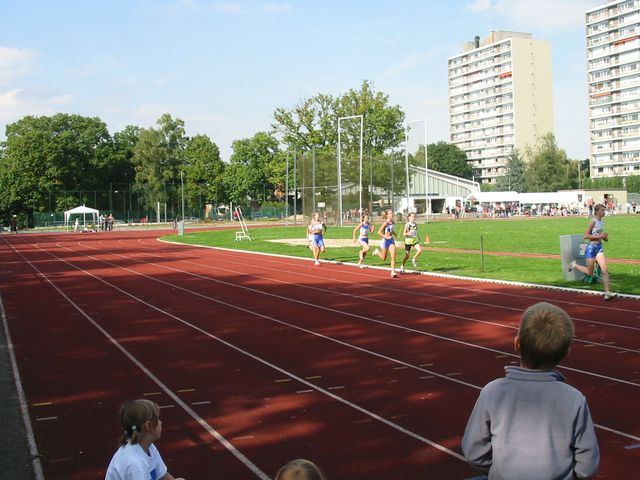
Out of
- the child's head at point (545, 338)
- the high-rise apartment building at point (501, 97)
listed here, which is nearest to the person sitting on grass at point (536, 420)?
the child's head at point (545, 338)

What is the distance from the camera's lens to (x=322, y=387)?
25.5 ft

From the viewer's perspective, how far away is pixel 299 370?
8.61 metres

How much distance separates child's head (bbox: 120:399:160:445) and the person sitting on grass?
5.27ft

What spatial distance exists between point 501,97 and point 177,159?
6531cm

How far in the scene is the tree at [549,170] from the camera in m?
101

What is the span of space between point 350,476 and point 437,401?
2143mm

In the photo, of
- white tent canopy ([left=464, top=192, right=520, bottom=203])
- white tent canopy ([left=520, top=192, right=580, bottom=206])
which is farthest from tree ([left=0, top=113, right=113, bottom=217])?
white tent canopy ([left=520, top=192, right=580, bottom=206])

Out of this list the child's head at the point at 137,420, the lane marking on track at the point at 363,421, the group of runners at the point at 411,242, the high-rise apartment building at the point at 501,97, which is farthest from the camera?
the high-rise apartment building at the point at 501,97

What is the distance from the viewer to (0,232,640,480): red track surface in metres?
5.78

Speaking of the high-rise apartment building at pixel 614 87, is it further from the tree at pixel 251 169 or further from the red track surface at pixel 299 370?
the red track surface at pixel 299 370

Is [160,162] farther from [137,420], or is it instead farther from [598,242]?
[137,420]

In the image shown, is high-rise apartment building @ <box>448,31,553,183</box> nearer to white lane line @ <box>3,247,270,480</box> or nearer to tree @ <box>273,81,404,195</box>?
tree @ <box>273,81,404,195</box>

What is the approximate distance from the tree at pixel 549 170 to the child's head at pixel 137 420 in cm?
10338

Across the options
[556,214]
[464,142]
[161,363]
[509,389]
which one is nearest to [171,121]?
[556,214]
